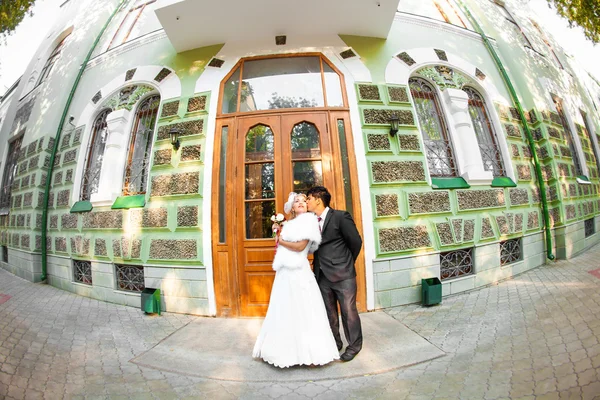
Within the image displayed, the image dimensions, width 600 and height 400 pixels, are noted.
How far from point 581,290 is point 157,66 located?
8892mm

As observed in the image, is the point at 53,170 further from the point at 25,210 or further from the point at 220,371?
the point at 220,371

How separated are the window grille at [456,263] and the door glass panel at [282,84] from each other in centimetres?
369

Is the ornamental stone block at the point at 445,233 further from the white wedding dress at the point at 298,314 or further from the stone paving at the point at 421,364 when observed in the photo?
the white wedding dress at the point at 298,314

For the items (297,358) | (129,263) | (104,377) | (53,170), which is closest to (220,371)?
Result: (297,358)

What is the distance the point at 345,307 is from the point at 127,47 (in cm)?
737

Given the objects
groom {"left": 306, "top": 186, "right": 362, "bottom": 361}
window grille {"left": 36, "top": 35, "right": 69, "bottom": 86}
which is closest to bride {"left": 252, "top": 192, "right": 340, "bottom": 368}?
groom {"left": 306, "top": 186, "right": 362, "bottom": 361}

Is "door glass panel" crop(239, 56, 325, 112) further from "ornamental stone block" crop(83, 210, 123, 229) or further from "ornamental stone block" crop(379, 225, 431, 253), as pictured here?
"ornamental stone block" crop(83, 210, 123, 229)

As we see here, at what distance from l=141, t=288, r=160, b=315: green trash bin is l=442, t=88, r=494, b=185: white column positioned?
610cm

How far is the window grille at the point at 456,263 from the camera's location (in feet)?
16.9

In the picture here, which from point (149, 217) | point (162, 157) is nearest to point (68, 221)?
point (149, 217)

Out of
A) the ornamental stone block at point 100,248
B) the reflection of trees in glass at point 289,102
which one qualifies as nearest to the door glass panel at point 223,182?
the reflection of trees in glass at point 289,102

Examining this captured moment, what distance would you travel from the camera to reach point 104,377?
2.99 meters

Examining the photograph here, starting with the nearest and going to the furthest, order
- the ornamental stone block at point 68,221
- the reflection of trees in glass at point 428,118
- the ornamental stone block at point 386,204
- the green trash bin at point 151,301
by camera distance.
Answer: the green trash bin at point 151,301, the ornamental stone block at point 386,204, the reflection of trees in glass at point 428,118, the ornamental stone block at point 68,221

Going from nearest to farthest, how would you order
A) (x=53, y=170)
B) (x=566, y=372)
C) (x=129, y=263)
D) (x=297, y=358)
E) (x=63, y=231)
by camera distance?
(x=566, y=372), (x=297, y=358), (x=129, y=263), (x=63, y=231), (x=53, y=170)
